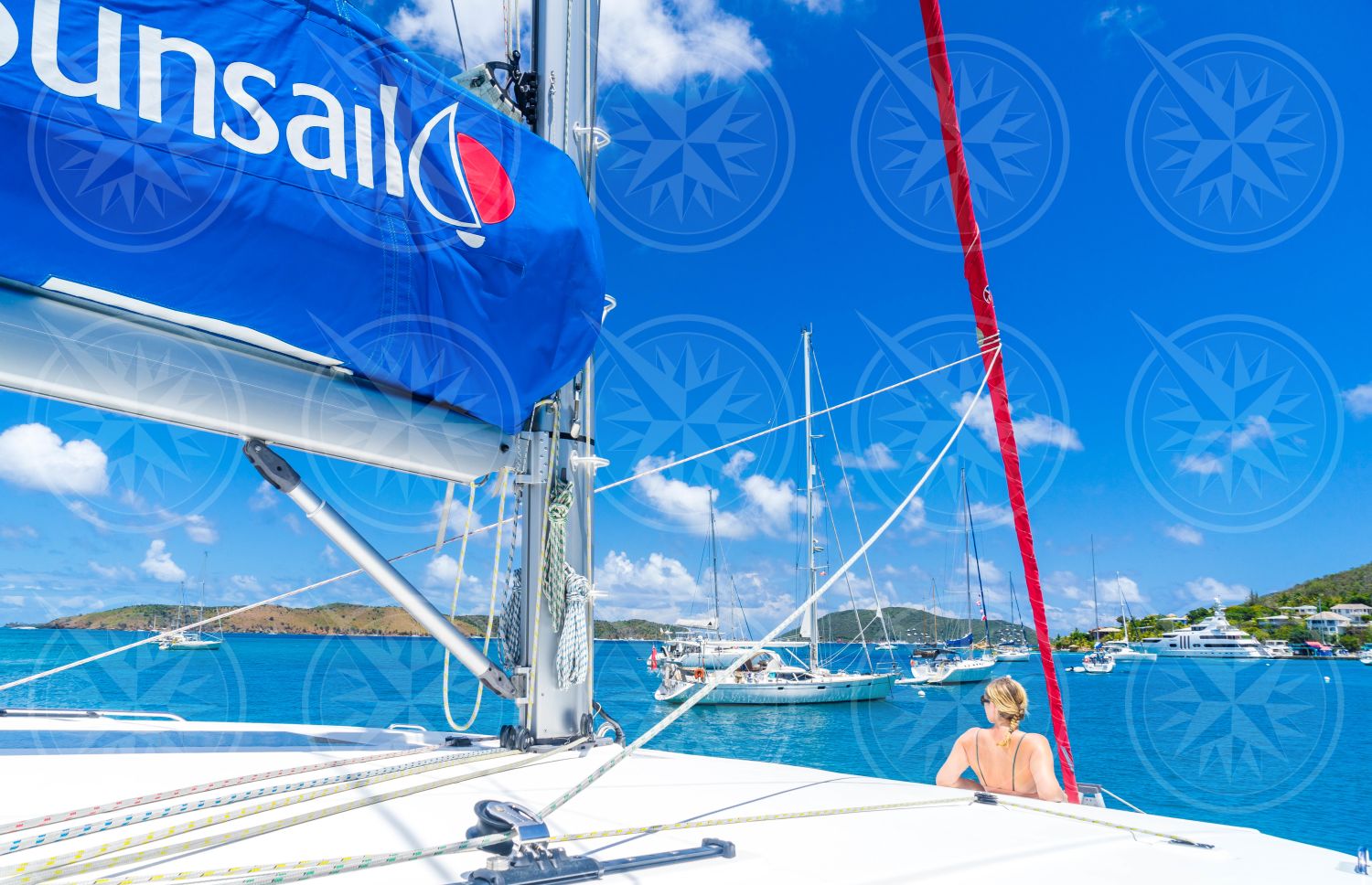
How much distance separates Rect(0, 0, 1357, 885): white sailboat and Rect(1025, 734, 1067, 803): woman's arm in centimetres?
38

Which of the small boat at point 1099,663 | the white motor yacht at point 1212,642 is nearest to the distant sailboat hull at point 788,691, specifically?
the small boat at point 1099,663

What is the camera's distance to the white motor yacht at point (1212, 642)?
98.9 m

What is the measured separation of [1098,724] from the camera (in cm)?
3916

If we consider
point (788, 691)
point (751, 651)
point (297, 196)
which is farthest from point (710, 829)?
point (788, 691)

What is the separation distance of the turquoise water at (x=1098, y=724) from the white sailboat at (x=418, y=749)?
64.4 ft

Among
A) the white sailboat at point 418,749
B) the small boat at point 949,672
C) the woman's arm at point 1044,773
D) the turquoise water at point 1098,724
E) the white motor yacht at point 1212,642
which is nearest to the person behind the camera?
the white sailboat at point 418,749

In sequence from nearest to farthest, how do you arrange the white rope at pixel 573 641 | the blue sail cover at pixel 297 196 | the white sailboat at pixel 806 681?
the blue sail cover at pixel 297 196 < the white rope at pixel 573 641 < the white sailboat at pixel 806 681

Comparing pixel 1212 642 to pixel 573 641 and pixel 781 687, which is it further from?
pixel 573 641

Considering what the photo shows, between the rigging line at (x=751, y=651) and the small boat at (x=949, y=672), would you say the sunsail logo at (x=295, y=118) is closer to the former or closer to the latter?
the rigging line at (x=751, y=651)

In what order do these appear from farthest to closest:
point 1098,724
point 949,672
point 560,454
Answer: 1. point 949,672
2. point 1098,724
3. point 560,454

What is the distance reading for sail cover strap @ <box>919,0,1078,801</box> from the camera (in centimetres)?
410

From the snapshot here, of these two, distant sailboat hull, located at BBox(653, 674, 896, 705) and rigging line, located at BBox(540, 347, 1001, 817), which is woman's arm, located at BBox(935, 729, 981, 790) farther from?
distant sailboat hull, located at BBox(653, 674, 896, 705)

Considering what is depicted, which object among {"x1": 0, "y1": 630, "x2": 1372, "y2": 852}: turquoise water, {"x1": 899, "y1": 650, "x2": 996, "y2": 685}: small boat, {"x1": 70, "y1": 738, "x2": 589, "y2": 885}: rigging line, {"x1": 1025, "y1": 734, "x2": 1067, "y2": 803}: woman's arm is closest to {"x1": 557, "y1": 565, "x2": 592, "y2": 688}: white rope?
{"x1": 70, "y1": 738, "x2": 589, "y2": 885}: rigging line

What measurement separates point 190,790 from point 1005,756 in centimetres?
314
